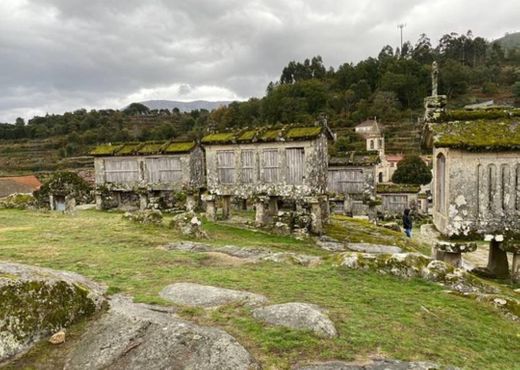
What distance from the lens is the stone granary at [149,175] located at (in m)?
31.1

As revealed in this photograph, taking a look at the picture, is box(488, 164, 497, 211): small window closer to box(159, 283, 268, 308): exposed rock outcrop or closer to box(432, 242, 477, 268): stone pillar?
box(432, 242, 477, 268): stone pillar

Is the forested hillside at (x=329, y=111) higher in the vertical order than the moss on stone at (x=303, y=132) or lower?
higher

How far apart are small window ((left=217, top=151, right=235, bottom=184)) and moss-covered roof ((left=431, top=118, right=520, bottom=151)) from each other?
540 inches

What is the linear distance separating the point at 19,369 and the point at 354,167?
27.3 meters

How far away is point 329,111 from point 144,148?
60.7m

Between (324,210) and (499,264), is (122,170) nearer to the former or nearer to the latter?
(324,210)

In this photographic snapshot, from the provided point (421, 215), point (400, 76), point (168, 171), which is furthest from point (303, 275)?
point (400, 76)

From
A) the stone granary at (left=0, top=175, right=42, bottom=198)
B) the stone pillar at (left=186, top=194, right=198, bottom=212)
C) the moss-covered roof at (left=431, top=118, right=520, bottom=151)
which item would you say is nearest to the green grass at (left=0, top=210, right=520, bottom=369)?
the moss-covered roof at (left=431, top=118, right=520, bottom=151)

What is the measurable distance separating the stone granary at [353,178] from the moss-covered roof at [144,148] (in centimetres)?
1140

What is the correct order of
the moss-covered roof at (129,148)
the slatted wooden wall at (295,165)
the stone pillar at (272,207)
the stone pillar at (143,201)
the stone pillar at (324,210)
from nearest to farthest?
the slatted wooden wall at (295,165)
the stone pillar at (324,210)
the stone pillar at (272,207)
the stone pillar at (143,201)
the moss-covered roof at (129,148)

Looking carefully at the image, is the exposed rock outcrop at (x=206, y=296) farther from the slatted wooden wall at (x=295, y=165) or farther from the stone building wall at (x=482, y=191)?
the slatted wooden wall at (x=295, y=165)

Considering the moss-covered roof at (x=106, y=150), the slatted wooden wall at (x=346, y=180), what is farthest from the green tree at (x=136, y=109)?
the slatted wooden wall at (x=346, y=180)

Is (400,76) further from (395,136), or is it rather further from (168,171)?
(168,171)

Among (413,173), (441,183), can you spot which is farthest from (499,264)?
(413,173)
